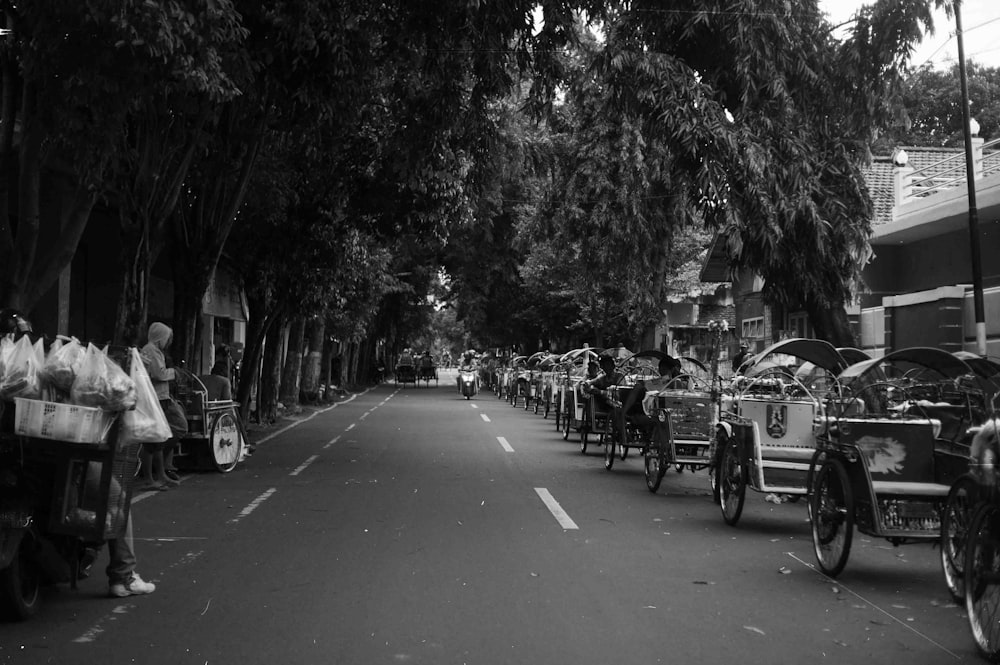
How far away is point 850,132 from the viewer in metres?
16.5

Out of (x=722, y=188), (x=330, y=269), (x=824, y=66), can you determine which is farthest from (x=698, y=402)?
(x=330, y=269)

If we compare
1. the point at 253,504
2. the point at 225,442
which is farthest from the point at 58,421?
the point at 225,442

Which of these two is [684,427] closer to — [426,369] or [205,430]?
[205,430]

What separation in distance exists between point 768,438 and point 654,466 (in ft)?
10.3

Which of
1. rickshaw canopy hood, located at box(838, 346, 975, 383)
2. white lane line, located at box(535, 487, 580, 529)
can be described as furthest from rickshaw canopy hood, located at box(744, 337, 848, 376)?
white lane line, located at box(535, 487, 580, 529)

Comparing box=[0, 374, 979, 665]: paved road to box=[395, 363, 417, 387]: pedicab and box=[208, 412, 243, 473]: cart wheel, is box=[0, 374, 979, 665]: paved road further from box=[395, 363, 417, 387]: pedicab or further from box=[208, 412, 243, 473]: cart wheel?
box=[395, 363, 417, 387]: pedicab

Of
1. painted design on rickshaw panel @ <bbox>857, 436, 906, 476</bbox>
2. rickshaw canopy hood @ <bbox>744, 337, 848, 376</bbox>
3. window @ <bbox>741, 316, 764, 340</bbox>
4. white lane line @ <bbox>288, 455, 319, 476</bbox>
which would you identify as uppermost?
window @ <bbox>741, 316, 764, 340</bbox>

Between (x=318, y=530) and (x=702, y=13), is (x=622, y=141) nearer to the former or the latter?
(x=702, y=13)

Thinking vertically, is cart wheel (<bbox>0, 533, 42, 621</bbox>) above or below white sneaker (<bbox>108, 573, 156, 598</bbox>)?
above

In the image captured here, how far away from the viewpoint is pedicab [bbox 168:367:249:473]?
46.7 ft

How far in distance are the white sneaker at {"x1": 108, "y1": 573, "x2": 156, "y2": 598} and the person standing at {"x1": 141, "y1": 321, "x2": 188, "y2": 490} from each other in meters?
5.54

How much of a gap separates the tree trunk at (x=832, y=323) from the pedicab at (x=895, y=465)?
27.0ft

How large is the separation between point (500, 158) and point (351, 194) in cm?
340

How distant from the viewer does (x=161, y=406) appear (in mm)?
12898
